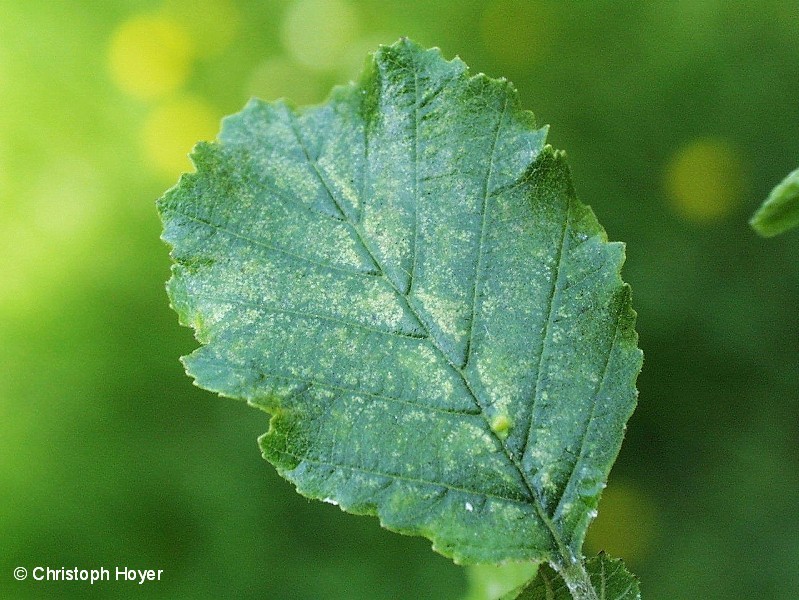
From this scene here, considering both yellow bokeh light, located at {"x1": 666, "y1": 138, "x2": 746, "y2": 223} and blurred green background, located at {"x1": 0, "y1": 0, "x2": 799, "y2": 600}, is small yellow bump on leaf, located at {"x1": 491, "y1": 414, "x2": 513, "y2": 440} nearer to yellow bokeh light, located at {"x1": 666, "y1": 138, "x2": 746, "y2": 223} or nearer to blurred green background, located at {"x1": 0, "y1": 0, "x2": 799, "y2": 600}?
blurred green background, located at {"x1": 0, "y1": 0, "x2": 799, "y2": 600}

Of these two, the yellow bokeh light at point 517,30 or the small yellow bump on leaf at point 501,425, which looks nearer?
the small yellow bump on leaf at point 501,425

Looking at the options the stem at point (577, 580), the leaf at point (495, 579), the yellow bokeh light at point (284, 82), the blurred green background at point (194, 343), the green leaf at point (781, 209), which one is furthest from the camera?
the yellow bokeh light at point (284, 82)

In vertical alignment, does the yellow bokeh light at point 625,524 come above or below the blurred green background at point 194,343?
below

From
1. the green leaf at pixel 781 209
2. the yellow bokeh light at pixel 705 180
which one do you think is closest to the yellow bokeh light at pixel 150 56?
the yellow bokeh light at pixel 705 180

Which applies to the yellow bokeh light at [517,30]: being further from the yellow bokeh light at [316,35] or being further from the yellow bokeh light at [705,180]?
the yellow bokeh light at [705,180]

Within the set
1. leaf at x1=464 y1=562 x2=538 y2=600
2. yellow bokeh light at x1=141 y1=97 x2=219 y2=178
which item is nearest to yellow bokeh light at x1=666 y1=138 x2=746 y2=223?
yellow bokeh light at x1=141 y1=97 x2=219 y2=178

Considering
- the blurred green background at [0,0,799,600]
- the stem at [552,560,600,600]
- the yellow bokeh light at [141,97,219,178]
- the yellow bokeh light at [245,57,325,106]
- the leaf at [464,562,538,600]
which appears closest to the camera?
the stem at [552,560,600,600]

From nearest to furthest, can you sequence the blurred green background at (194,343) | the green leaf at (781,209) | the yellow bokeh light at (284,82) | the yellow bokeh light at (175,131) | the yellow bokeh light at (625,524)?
1. the green leaf at (781,209)
2. the blurred green background at (194,343)
3. the yellow bokeh light at (625,524)
4. the yellow bokeh light at (175,131)
5. the yellow bokeh light at (284,82)
